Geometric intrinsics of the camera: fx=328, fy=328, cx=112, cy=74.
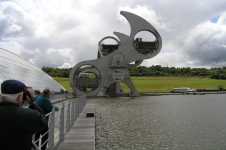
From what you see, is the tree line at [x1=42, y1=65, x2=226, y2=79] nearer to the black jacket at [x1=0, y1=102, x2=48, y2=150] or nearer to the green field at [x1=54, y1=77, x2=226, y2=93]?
the green field at [x1=54, y1=77, x2=226, y2=93]

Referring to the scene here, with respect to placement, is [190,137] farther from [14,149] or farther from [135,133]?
[14,149]

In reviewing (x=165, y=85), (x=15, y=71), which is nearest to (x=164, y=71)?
(x=165, y=85)

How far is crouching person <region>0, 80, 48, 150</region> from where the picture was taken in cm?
267

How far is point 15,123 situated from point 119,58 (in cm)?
4736

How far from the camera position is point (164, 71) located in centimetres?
12531

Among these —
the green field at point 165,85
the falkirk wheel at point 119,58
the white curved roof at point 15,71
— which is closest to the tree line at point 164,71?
the green field at point 165,85

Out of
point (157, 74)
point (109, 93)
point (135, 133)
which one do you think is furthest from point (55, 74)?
point (135, 133)

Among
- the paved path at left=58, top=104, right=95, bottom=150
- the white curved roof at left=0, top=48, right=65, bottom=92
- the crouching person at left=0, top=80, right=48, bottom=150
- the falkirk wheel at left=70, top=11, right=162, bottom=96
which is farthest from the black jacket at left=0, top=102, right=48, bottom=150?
the falkirk wheel at left=70, top=11, right=162, bottom=96

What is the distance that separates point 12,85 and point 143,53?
156 feet

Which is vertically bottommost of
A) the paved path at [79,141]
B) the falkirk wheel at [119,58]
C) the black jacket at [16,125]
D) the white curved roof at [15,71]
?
the paved path at [79,141]

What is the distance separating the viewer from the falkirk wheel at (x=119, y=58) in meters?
49.7

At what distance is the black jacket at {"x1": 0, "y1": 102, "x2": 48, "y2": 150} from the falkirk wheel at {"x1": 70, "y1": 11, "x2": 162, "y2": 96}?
46033 mm

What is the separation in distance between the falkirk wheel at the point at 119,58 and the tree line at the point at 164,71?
2228 inches

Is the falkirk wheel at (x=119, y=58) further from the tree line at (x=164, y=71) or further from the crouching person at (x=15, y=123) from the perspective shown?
the tree line at (x=164, y=71)
